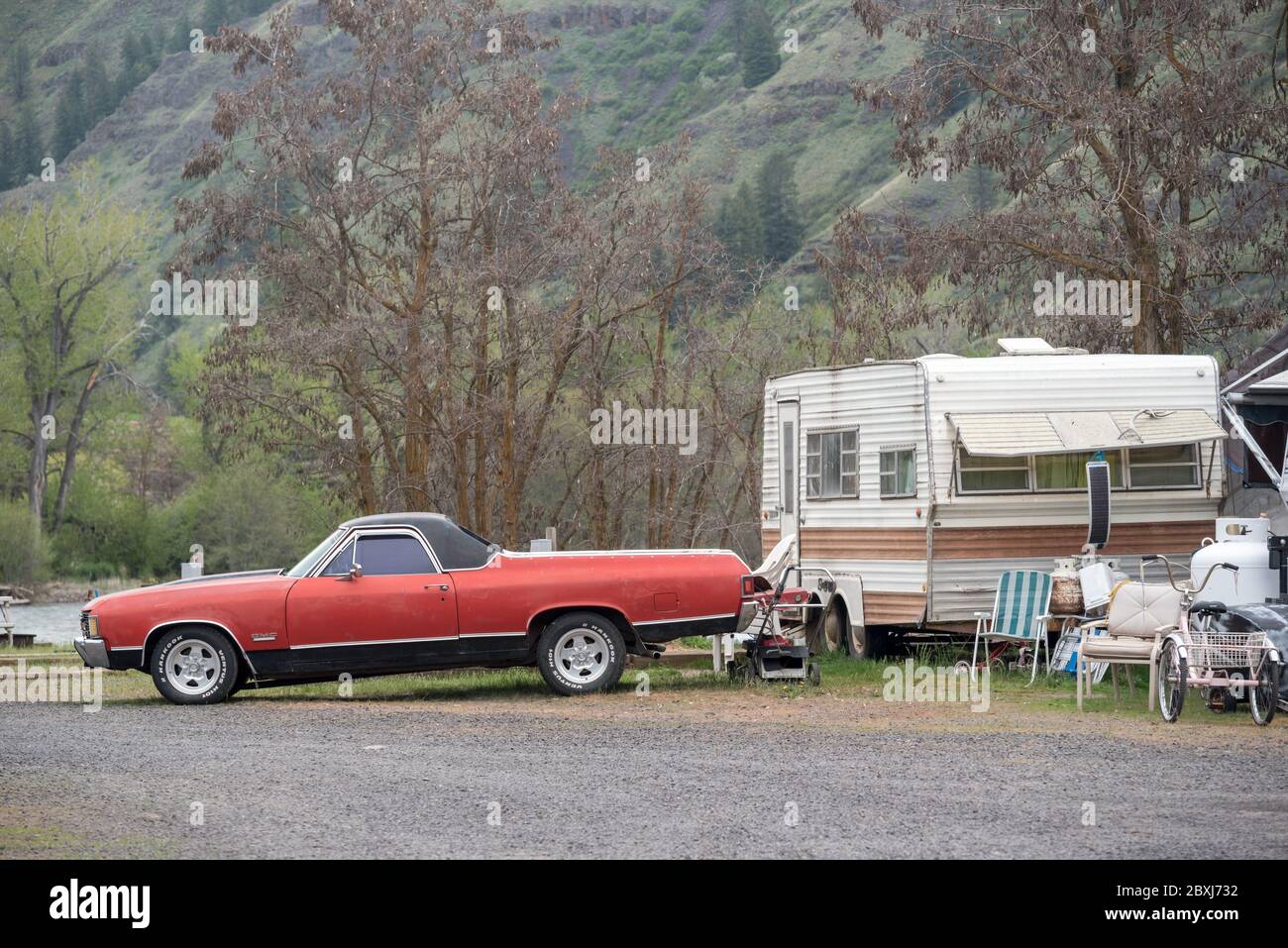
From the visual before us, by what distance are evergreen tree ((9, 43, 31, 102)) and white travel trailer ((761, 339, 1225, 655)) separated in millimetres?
158803

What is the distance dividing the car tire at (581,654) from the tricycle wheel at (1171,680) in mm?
4284

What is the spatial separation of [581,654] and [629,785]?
487 centimetres

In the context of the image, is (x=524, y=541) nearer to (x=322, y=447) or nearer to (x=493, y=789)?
(x=322, y=447)

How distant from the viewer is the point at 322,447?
1134 inches

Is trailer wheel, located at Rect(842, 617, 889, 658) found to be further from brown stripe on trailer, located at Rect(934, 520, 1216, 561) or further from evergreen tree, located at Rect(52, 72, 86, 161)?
evergreen tree, located at Rect(52, 72, 86, 161)

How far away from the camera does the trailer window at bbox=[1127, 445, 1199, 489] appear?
15.5 meters

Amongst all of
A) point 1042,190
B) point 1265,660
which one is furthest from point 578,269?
point 1265,660

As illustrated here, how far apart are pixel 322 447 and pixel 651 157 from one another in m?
7.82

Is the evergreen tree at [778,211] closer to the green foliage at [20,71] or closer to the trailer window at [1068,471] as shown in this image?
the trailer window at [1068,471]

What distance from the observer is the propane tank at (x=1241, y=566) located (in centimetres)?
1262

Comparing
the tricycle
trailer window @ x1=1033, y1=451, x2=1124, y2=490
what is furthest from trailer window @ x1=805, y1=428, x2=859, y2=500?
the tricycle

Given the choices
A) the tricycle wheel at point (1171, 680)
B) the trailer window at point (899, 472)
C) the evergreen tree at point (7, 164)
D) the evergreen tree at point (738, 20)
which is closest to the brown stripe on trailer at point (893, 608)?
the trailer window at point (899, 472)

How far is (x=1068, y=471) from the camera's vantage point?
15.5 meters

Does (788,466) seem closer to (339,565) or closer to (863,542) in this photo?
(863,542)
